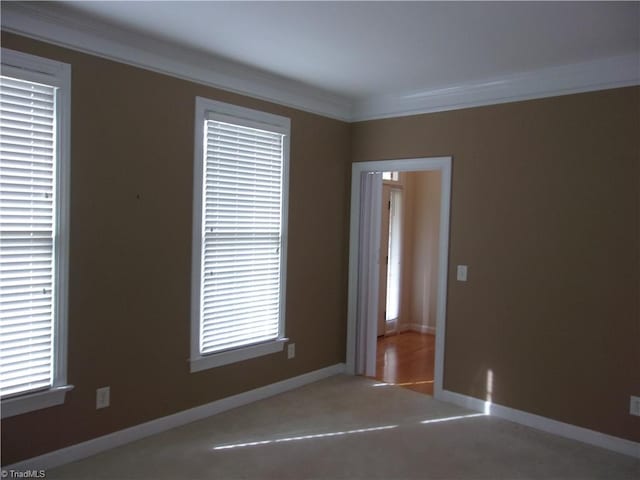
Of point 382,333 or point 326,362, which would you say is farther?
point 382,333

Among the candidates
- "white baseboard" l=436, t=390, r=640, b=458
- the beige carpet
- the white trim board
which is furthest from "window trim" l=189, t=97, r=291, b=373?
the white trim board

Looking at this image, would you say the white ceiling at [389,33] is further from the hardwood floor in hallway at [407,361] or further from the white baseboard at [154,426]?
the hardwood floor in hallway at [407,361]

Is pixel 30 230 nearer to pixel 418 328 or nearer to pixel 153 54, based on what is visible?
pixel 153 54

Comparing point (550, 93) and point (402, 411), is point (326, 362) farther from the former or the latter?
point (550, 93)

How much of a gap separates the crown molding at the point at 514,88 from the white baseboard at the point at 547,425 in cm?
225

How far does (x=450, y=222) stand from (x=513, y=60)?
4.19 feet

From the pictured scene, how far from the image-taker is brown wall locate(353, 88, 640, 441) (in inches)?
128

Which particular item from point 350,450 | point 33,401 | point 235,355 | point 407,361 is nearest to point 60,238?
point 33,401

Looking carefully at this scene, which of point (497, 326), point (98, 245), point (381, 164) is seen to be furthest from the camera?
point (381, 164)

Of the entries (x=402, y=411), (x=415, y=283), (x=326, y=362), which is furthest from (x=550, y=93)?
(x=415, y=283)

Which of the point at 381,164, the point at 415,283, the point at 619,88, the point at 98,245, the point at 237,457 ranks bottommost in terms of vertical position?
the point at 237,457

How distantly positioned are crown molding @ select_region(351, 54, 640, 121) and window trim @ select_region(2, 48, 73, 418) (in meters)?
2.52

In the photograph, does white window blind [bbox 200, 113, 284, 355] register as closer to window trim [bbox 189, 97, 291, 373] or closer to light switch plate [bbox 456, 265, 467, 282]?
window trim [bbox 189, 97, 291, 373]

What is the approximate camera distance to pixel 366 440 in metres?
3.34
